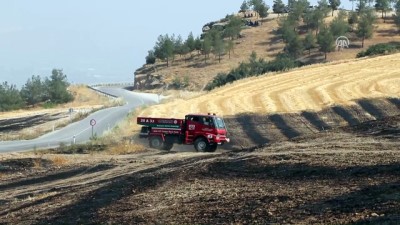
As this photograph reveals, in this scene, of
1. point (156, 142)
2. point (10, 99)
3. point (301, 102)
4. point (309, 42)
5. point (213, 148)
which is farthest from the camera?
point (309, 42)

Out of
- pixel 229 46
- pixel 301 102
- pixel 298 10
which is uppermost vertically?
pixel 298 10

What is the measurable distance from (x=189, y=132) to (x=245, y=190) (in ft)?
62.3

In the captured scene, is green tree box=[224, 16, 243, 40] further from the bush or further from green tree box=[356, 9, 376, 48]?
the bush

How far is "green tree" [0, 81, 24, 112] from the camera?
104m

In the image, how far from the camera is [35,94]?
113 m

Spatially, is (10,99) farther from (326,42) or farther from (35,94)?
(326,42)

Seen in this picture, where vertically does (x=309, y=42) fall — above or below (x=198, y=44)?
below

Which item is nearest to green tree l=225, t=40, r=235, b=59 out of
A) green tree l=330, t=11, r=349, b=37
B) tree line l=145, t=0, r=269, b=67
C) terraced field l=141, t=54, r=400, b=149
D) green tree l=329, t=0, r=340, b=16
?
tree line l=145, t=0, r=269, b=67

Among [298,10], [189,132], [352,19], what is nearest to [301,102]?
[189,132]

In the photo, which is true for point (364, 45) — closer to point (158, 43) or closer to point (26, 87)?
point (158, 43)

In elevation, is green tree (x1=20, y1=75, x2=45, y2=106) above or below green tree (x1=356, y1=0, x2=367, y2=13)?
below

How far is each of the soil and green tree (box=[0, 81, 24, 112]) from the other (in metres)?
78.8

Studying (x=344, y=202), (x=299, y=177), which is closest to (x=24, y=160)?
(x=299, y=177)

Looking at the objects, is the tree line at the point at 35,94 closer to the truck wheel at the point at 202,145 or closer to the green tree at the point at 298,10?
the green tree at the point at 298,10
